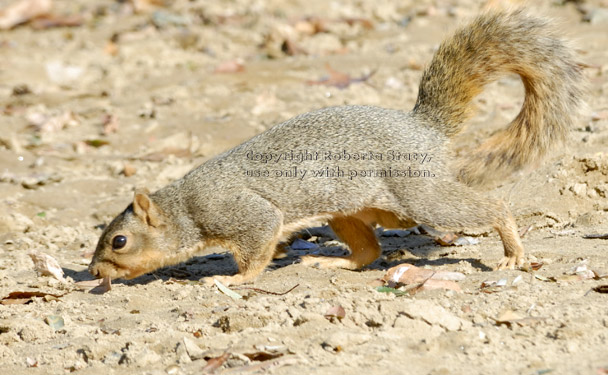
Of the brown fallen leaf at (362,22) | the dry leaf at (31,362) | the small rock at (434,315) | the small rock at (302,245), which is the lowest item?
the small rock at (302,245)

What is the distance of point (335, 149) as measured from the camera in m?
5.06

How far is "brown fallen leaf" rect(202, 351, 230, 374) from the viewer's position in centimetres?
351

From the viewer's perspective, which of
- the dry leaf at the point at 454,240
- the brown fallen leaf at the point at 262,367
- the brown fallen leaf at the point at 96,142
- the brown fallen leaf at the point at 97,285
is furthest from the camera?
the brown fallen leaf at the point at 96,142

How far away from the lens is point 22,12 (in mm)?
12461

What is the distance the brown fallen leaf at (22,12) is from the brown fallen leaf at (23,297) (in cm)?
831

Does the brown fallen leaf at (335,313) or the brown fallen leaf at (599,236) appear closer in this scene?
the brown fallen leaf at (335,313)

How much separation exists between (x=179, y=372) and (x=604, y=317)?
192cm

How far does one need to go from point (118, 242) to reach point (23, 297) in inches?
26.0

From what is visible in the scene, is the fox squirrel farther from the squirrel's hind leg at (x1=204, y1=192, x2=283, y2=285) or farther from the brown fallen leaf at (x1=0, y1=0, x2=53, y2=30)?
the brown fallen leaf at (x1=0, y1=0, x2=53, y2=30)

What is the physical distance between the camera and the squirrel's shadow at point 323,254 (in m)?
5.37

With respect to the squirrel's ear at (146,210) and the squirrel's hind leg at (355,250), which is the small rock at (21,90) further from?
the squirrel's hind leg at (355,250)

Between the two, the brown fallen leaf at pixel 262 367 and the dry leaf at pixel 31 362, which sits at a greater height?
the brown fallen leaf at pixel 262 367

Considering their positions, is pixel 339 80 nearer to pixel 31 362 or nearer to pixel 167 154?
pixel 167 154

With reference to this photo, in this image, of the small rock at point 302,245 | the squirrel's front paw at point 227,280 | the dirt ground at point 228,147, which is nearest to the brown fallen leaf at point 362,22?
the dirt ground at point 228,147
